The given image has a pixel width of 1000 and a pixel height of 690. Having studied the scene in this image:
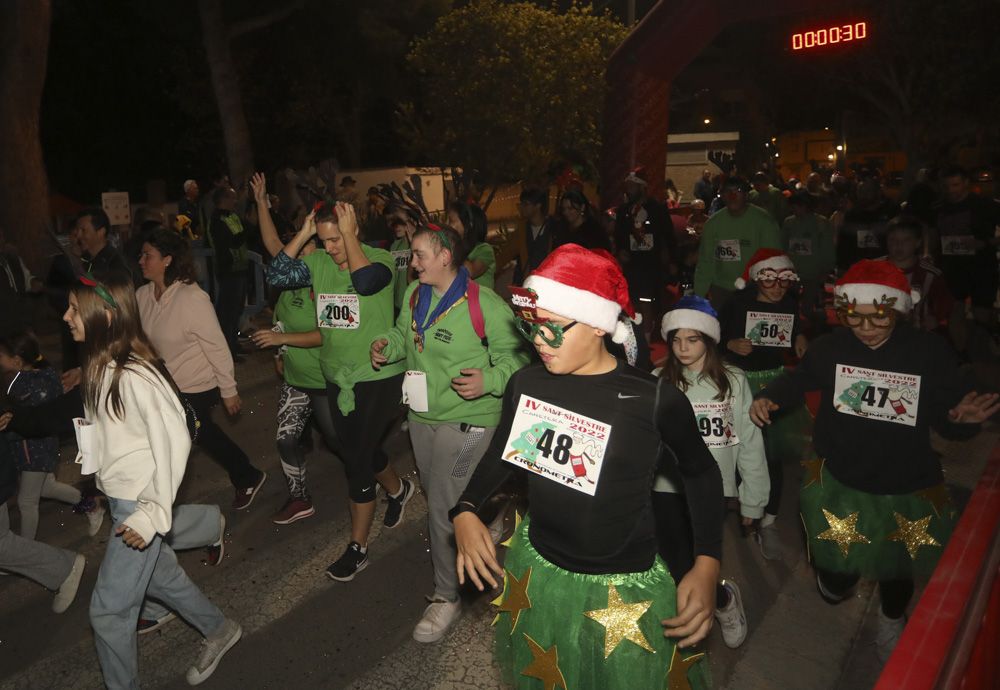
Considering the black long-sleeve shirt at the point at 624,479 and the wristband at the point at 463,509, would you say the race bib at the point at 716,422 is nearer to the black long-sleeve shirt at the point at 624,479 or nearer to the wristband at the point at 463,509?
the black long-sleeve shirt at the point at 624,479

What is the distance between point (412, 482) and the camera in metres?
6.71

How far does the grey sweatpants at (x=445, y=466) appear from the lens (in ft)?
14.1

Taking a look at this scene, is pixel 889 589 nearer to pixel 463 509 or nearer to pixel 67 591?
pixel 463 509

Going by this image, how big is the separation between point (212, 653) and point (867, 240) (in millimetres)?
8718

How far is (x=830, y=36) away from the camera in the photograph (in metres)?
19.8

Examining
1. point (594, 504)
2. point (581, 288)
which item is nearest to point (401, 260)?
point (581, 288)

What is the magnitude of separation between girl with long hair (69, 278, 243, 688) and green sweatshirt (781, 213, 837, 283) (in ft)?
25.8

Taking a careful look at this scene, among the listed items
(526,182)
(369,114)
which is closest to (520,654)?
(526,182)

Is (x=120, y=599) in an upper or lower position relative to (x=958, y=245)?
lower

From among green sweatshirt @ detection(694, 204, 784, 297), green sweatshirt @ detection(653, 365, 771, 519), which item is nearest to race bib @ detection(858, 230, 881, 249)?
green sweatshirt @ detection(694, 204, 784, 297)

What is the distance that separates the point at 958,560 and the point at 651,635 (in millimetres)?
920

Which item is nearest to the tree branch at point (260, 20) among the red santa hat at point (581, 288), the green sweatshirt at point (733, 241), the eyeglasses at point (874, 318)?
the green sweatshirt at point (733, 241)

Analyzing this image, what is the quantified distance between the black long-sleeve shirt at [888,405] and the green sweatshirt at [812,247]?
603cm

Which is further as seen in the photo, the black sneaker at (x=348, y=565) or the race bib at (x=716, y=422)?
the black sneaker at (x=348, y=565)
